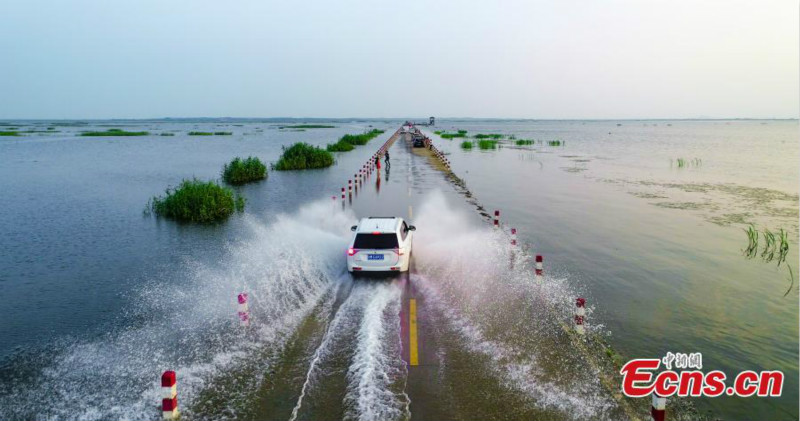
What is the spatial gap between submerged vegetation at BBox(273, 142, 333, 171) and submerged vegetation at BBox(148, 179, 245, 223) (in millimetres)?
21369

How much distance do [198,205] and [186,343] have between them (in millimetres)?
16333

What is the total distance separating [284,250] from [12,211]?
19.9 metres

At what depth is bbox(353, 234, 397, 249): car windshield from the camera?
13594 millimetres

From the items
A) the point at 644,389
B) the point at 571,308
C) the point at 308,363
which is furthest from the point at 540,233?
the point at 308,363

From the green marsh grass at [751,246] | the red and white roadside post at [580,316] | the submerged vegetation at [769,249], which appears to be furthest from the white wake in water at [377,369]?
the submerged vegetation at [769,249]

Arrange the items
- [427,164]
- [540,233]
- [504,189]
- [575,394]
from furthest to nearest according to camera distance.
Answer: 1. [427,164]
2. [504,189]
3. [540,233]
4. [575,394]

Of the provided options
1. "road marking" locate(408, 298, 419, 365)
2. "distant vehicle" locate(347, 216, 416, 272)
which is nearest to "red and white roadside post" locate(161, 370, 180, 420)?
"road marking" locate(408, 298, 419, 365)

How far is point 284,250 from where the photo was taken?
60.2 ft

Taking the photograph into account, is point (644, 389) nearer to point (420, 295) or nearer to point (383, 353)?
point (383, 353)

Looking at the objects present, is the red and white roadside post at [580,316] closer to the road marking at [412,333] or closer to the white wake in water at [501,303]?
the white wake in water at [501,303]

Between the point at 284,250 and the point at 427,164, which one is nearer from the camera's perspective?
the point at 284,250

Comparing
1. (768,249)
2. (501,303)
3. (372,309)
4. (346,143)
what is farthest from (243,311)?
(346,143)

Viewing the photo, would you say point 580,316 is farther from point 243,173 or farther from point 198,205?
point 243,173

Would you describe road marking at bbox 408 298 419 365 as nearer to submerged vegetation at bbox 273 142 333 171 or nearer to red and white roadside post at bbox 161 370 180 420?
red and white roadside post at bbox 161 370 180 420
